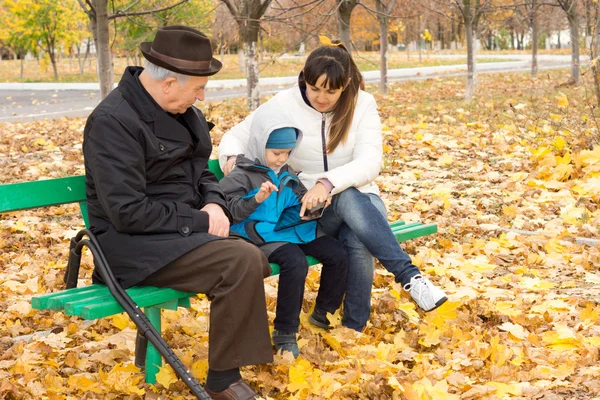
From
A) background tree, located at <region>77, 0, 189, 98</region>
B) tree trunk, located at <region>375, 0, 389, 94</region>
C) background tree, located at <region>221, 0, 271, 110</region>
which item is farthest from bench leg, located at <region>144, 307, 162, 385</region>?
tree trunk, located at <region>375, 0, 389, 94</region>

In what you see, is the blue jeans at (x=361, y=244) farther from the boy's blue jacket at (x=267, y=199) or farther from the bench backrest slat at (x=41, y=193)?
the bench backrest slat at (x=41, y=193)

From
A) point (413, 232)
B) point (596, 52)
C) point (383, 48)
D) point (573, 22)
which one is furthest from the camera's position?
point (573, 22)

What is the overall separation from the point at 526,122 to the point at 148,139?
7.65 m

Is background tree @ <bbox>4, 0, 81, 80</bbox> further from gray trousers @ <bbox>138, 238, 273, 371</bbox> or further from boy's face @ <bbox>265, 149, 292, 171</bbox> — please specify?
gray trousers @ <bbox>138, 238, 273, 371</bbox>

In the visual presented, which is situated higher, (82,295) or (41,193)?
(41,193)

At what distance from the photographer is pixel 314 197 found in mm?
3479

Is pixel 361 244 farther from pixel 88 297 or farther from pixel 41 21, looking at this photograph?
pixel 41 21

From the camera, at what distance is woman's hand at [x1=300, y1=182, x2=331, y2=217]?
11.4 ft

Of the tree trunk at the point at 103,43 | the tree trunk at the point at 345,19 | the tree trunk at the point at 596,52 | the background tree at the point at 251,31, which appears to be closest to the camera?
the tree trunk at the point at 596,52

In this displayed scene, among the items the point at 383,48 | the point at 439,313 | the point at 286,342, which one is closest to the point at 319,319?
the point at 286,342

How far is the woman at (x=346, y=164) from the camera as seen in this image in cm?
355

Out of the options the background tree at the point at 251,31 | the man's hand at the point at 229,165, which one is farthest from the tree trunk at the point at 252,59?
the man's hand at the point at 229,165

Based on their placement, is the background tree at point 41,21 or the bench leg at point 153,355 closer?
the bench leg at point 153,355

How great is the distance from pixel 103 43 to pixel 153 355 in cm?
543
